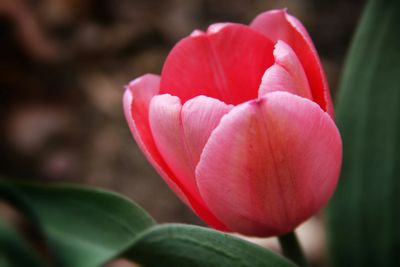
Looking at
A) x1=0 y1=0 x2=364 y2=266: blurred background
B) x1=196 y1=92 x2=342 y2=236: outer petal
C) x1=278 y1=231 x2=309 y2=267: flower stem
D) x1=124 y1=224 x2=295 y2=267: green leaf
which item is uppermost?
x1=196 y1=92 x2=342 y2=236: outer petal

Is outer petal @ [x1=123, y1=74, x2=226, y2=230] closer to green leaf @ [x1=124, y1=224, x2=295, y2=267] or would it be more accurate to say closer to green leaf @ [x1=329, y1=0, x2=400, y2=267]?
green leaf @ [x1=124, y1=224, x2=295, y2=267]

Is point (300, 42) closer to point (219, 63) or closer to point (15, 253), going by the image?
point (219, 63)

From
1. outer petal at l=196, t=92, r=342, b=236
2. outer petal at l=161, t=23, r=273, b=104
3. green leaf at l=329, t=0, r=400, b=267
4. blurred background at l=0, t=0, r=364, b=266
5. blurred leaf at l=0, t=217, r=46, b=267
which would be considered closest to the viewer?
outer petal at l=196, t=92, r=342, b=236

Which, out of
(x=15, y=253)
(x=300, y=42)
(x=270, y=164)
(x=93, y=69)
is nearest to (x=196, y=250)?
(x=270, y=164)

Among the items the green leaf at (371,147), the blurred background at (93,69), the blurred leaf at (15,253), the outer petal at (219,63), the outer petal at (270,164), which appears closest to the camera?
the outer petal at (270,164)

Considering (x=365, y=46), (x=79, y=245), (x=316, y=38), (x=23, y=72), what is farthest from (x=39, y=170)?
(x=365, y=46)

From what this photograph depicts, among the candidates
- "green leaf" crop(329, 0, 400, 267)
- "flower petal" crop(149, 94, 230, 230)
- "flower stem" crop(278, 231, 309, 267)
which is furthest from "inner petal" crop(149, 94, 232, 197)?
"green leaf" crop(329, 0, 400, 267)

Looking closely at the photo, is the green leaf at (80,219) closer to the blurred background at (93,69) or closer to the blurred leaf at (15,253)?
the blurred leaf at (15,253)

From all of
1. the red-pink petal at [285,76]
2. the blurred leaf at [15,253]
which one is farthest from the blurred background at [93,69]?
the red-pink petal at [285,76]
